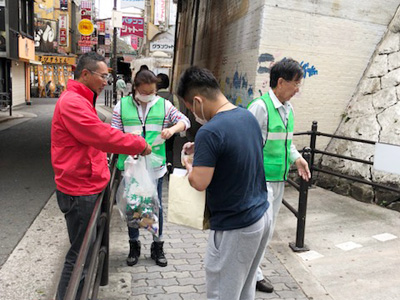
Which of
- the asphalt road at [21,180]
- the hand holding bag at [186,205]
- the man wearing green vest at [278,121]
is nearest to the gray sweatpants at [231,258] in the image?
the hand holding bag at [186,205]

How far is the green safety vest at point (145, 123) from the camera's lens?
3547mm

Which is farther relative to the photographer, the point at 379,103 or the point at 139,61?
the point at 139,61

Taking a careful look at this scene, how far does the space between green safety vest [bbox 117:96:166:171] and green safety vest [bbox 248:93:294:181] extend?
99 cm

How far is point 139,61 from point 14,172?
1178 centimetres

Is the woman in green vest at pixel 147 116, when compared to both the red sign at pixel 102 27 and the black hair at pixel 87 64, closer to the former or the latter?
the black hair at pixel 87 64

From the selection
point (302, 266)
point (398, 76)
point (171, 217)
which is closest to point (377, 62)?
point (398, 76)

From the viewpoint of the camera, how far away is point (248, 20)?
7.31 meters

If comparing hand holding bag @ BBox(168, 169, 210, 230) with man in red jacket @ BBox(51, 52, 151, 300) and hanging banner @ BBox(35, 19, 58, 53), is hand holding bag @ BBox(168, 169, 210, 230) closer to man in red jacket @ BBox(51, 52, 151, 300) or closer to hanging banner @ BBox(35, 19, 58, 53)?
man in red jacket @ BBox(51, 52, 151, 300)

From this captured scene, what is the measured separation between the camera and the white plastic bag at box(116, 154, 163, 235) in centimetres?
334

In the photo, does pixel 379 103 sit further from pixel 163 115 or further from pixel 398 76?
pixel 163 115

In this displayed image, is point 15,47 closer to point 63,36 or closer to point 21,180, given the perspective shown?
point 21,180

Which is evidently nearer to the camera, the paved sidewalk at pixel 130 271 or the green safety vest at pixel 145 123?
the paved sidewalk at pixel 130 271

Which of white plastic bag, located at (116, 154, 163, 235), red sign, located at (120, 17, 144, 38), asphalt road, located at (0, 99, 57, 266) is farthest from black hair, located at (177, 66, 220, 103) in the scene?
red sign, located at (120, 17, 144, 38)

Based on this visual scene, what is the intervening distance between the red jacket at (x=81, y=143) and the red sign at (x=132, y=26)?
27.7m
